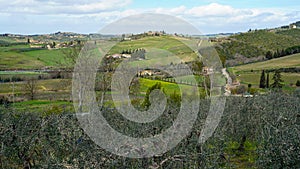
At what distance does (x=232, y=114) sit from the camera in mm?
19516

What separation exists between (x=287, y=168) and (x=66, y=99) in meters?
34.2

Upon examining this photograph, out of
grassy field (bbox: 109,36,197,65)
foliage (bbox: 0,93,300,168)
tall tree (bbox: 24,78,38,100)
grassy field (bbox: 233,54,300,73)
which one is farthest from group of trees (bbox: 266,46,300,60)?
foliage (bbox: 0,93,300,168)

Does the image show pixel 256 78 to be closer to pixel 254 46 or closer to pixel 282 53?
pixel 282 53

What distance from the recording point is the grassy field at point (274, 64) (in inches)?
2851

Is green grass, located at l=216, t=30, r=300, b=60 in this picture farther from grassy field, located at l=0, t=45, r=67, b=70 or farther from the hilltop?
grassy field, located at l=0, t=45, r=67, b=70

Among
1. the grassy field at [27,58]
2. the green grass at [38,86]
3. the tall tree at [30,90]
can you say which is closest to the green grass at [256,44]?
the grassy field at [27,58]

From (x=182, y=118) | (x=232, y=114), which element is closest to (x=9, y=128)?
(x=182, y=118)

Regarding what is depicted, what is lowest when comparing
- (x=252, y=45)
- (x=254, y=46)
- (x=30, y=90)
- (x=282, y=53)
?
(x=30, y=90)

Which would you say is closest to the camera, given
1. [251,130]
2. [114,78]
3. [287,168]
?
[287,168]

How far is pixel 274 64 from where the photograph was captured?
7612 centimetres

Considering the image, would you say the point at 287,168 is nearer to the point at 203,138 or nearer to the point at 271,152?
the point at 271,152

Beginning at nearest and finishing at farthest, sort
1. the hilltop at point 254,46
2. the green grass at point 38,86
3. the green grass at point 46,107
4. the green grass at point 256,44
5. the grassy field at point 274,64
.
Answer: the green grass at point 46,107 → the green grass at point 38,86 → the grassy field at point 274,64 → the hilltop at point 254,46 → the green grass at point 256,44

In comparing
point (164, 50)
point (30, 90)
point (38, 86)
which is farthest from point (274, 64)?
point (164, 50)

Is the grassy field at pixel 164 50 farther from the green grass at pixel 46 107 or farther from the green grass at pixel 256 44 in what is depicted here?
the green grass at pixel 256 44
